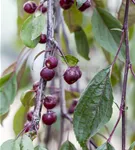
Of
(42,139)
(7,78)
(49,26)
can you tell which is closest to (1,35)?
(42,139)

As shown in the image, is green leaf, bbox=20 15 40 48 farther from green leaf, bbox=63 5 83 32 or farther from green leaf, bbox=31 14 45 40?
green leaf, bbox=63 5 83 32

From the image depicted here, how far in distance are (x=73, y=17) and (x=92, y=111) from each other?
447 mm

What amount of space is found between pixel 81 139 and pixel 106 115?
6 centimetres

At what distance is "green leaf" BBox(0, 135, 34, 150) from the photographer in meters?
0.68

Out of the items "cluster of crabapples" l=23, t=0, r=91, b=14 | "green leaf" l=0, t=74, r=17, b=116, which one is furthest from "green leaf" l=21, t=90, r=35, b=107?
"cluster of crabapples" l=23, t=0, r=91, b=14

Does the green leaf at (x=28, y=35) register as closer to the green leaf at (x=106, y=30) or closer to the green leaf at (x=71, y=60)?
the green leaf at (x=71, y=60)

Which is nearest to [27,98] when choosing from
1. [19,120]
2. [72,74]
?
[72,74]

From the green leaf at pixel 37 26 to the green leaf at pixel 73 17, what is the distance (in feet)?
1.00

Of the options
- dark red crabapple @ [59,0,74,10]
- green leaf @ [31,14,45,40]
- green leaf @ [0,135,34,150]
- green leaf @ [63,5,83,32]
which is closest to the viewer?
green leaf @ [0,135,34,150]

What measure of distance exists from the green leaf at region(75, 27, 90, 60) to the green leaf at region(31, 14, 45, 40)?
33cm

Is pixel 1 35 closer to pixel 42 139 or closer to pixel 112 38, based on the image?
pixel 42 139

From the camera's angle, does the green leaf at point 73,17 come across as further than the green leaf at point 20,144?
Yes

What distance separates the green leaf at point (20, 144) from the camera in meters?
0.68

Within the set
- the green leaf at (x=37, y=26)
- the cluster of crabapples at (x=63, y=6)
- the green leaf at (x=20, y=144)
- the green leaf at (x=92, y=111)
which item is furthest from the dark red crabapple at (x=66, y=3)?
the green leaf at (x=20, y=144)
